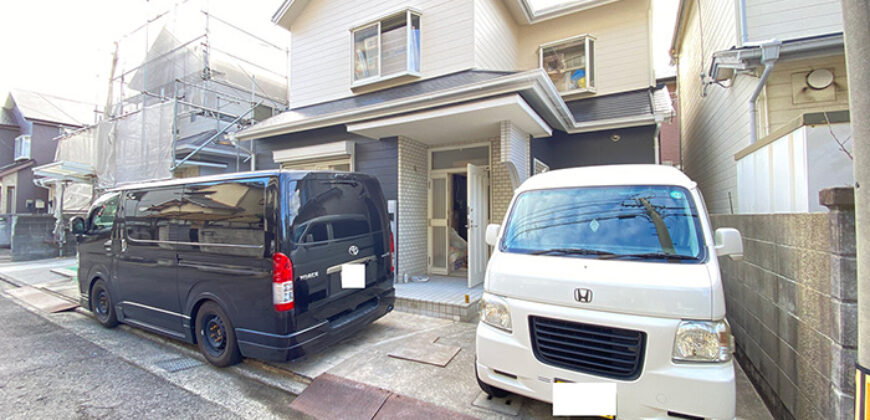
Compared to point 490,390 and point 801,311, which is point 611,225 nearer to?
point 801,311

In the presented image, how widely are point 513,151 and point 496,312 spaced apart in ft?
11.2

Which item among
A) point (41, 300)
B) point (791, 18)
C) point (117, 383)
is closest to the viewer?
point (117, 383)

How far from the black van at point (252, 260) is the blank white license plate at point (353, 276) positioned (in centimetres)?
1

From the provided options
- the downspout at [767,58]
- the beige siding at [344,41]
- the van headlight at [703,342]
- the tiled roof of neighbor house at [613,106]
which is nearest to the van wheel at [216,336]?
the van headlight at [703,342]

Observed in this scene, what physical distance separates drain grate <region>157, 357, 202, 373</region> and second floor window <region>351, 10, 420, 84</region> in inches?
220

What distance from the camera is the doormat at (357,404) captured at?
2666 millimetres

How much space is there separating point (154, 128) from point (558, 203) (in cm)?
1141

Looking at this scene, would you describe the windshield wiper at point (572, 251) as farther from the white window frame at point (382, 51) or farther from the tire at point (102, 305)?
the tire at point (102, 305)

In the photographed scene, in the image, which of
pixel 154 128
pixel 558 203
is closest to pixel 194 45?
pixel 154 128

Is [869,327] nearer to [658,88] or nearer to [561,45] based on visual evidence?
[658,88]

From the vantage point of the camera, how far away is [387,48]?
7152 mm

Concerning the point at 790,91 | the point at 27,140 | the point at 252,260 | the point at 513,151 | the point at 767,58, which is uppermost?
the point at 27,140

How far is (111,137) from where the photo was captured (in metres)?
10.9

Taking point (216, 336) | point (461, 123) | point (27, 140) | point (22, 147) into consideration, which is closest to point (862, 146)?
point (461, 123)
